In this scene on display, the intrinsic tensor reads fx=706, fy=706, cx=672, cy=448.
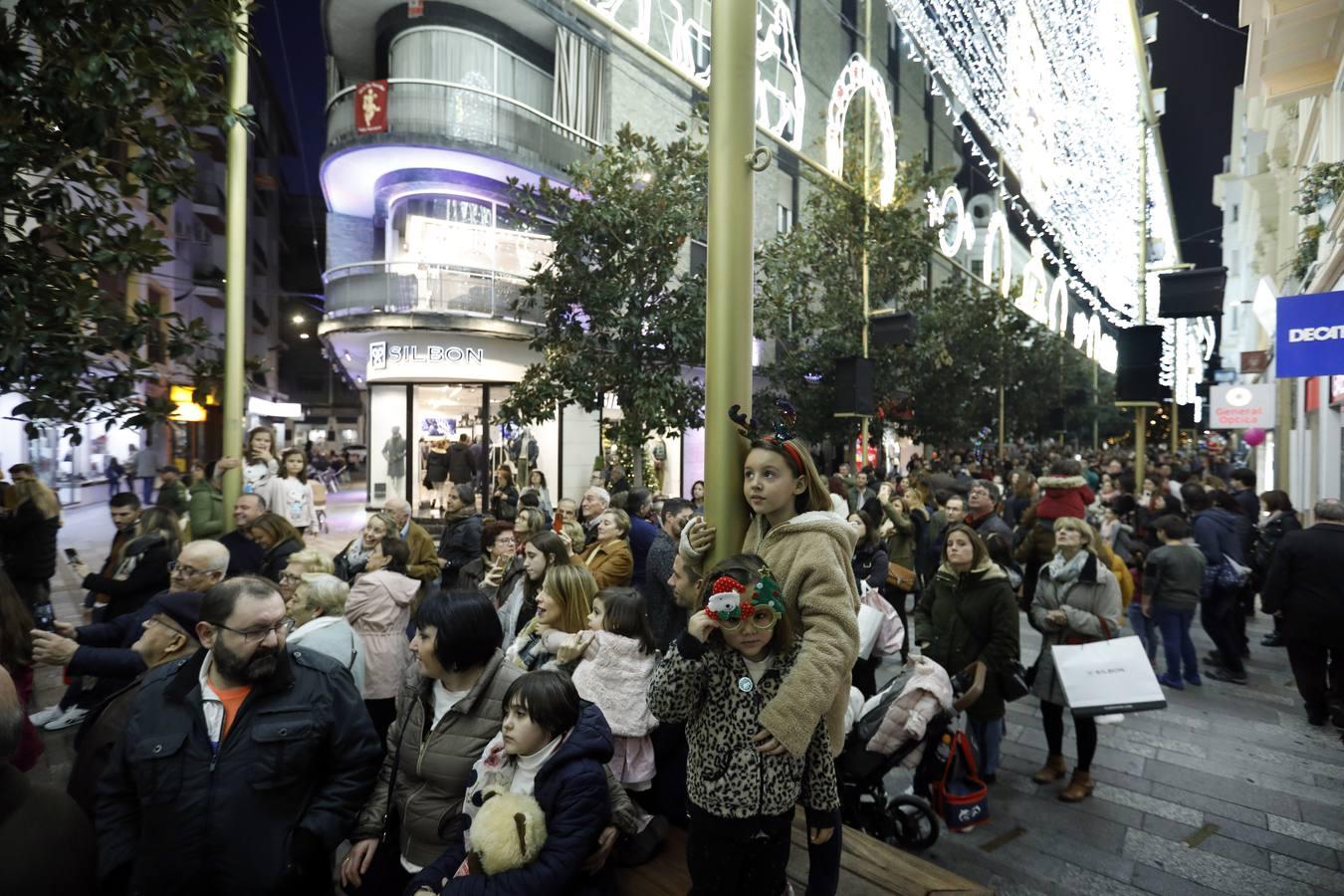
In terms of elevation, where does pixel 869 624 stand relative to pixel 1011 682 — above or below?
above

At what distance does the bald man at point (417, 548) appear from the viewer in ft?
19.1

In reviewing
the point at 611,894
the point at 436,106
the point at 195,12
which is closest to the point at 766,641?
the point at 611,894

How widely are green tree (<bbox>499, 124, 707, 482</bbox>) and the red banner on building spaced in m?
6.53

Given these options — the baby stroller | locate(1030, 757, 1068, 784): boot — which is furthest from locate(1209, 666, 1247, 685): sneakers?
the baby stroller

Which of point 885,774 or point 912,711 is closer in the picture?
point 912,711

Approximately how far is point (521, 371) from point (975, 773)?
1437 centimetres

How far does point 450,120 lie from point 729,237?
15.3m

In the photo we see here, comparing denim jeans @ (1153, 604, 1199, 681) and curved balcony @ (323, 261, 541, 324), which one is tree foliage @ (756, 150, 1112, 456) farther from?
denim jeans @ (1153, 604, 1199, 681)

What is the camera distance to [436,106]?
15.6 meters

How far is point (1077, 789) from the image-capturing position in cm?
445

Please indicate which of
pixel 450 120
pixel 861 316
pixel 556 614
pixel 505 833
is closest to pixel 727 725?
pixel 505 833

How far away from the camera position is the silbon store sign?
14328 millimetres

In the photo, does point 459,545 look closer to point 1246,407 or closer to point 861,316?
point 861,316

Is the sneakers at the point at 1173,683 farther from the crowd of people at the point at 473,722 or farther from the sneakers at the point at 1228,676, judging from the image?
the crowd of people at the point at 473,722
